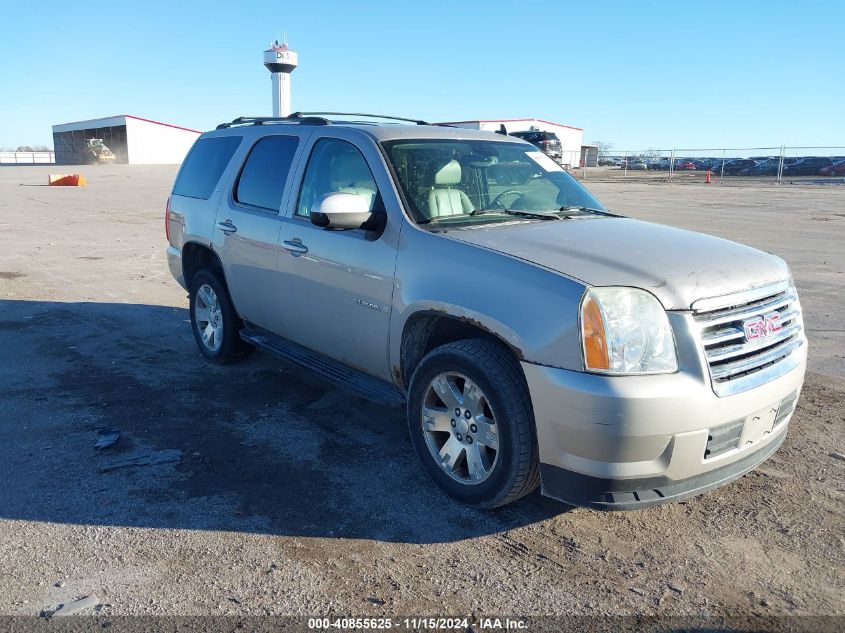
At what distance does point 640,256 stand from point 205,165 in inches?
160

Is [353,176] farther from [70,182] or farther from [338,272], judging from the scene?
[70,182]

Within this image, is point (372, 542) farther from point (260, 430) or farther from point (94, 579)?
point (260, 430)

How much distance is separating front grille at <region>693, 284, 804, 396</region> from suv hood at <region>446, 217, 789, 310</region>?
7 centimetres

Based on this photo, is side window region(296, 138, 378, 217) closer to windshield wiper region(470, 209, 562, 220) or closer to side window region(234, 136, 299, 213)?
side window region(234, 136, 299, 213)

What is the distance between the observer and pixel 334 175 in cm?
476

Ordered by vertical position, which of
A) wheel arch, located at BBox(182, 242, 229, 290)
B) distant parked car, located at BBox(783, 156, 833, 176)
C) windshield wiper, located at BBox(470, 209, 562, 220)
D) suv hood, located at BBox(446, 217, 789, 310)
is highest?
distant parked car, located at BBox(783, 156, 833, 176)

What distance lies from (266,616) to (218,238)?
11.5ft

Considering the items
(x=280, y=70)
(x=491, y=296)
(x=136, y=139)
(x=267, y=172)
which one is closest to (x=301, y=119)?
(x=267, y=172)

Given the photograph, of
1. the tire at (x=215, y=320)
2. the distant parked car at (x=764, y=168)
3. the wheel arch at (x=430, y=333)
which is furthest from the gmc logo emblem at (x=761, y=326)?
the distant parked car at (x=764, y=168)

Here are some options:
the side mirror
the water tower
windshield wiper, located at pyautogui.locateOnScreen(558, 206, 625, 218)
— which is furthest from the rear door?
the water tower

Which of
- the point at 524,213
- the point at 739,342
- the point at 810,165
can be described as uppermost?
the point at 810,165

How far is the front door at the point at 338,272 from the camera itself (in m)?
4.15

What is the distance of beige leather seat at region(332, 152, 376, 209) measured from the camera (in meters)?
4.42

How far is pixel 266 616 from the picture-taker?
2.88 metres
